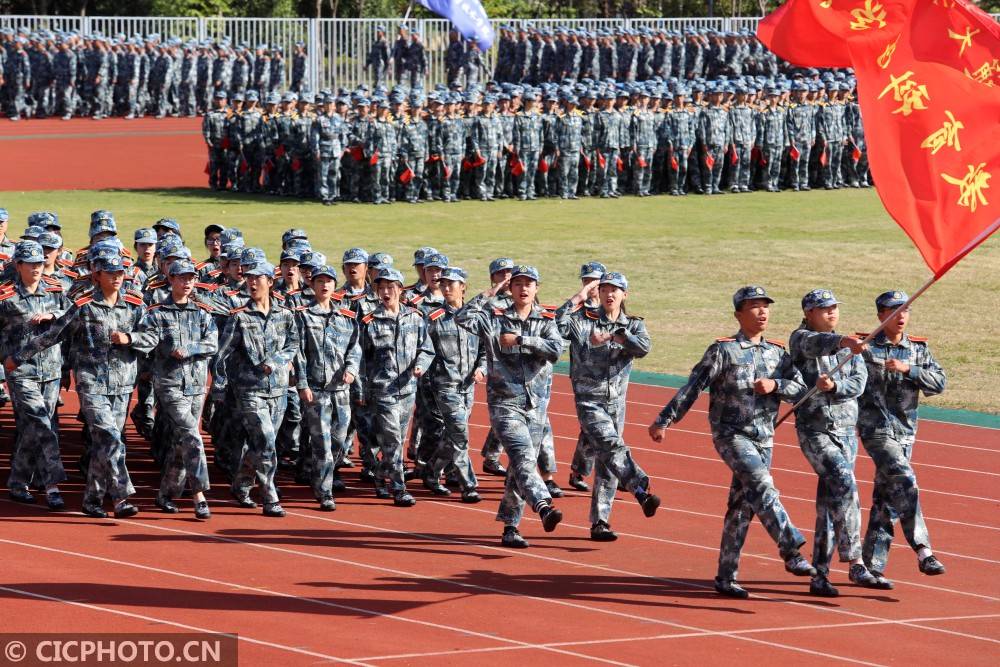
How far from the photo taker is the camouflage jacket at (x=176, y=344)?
11.0m

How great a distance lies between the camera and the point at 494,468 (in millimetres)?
12828

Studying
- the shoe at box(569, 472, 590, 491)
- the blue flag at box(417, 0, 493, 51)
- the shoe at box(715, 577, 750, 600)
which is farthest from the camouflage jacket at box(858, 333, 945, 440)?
the blue flag at box(417, 0, 493, 51)

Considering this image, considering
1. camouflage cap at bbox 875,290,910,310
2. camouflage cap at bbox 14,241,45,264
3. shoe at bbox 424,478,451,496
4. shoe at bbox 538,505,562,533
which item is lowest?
shoe at bbox 424,478,451,496

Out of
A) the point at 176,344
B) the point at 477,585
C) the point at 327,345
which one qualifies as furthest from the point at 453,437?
the point at 477,585

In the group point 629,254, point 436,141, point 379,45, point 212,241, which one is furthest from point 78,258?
point 379,45

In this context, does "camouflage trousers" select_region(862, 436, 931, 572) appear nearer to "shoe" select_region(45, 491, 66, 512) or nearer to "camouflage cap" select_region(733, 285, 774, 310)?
"camouflage cap" select_region(733, 285, 774, 310)

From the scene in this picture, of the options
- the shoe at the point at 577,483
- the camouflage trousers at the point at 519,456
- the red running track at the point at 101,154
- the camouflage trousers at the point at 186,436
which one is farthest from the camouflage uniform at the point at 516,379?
the red running track at the point at 101,154

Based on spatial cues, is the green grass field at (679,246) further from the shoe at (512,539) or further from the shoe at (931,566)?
the shoe at (512,539)

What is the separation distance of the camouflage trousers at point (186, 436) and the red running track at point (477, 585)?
12.4 inches

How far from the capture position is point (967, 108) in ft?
Result: 29.6

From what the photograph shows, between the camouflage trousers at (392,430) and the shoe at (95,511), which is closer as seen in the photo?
the shoe at (95,511)

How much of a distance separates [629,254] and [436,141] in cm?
498

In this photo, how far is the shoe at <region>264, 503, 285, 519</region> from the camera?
11.3 m

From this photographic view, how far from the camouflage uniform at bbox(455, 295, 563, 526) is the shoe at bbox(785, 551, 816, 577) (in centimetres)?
175
